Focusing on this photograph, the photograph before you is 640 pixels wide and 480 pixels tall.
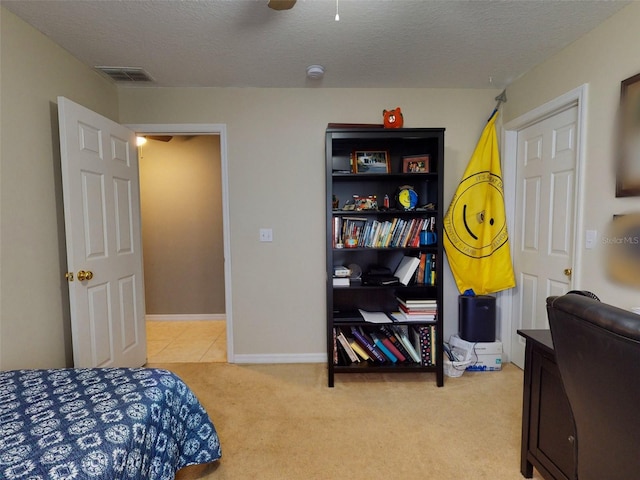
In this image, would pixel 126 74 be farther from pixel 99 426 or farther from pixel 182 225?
pixel 99 426

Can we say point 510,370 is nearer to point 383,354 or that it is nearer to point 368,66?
point 383,354

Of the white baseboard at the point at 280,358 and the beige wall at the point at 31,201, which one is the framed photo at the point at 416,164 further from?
the beige wall at the point at 31,201

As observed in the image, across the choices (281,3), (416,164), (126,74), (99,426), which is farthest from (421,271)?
(126,74)

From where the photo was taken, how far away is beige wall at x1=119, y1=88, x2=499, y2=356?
2.46 m

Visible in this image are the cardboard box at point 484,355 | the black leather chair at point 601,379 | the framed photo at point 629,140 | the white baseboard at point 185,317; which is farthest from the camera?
the white baseboard at point 185,317

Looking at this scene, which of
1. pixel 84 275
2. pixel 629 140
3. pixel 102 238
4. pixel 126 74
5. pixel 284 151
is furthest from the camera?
pixel 284 151

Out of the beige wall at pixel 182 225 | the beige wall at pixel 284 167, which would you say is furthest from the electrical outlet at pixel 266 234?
the beige wall at pixel 182 225

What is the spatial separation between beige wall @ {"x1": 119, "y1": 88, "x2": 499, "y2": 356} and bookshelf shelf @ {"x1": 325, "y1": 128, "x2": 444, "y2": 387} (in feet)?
0.87

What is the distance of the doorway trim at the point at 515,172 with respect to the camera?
5.81 ft

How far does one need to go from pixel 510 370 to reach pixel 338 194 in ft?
6.51

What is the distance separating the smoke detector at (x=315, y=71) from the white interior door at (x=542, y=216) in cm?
163

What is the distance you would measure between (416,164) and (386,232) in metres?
0.57

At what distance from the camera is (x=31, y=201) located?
1703 mm

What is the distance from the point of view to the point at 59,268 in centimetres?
188
